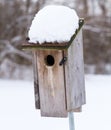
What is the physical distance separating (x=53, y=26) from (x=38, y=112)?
7.00 feet

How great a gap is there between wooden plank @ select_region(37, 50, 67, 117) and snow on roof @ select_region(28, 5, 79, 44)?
0.10m

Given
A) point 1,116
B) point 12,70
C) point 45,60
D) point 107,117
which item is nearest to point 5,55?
point 12,70

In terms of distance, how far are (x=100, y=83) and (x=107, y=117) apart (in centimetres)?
179

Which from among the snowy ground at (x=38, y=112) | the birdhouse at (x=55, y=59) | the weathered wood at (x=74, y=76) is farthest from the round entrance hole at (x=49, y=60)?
the snowy ground at (x=38, y=112)

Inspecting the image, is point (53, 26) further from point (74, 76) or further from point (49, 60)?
point (74, 76)

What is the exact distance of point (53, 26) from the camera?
3.23m

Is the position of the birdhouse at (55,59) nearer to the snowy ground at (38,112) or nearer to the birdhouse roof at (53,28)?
the birdhouse roof at (53,28)

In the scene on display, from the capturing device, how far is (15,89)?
21.5ft

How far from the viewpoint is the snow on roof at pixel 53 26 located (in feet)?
10.6

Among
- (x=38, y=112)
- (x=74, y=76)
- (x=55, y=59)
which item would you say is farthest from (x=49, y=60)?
(x=38, y=112)

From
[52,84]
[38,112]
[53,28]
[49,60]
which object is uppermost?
[53,28]

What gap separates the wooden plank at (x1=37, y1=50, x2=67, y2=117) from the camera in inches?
130

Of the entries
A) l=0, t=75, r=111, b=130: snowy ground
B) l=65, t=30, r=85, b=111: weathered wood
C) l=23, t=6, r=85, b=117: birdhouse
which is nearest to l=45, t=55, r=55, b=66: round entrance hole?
l=23, t=6, r=85, b=117: birdhouse

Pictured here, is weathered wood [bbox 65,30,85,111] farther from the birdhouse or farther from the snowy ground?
the snowy ground
